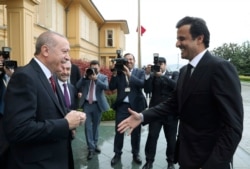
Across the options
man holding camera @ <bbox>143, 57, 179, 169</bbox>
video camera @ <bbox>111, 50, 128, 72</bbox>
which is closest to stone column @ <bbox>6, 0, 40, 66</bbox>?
video camera @ <bbox>111, 50, 128, 72</bbox>

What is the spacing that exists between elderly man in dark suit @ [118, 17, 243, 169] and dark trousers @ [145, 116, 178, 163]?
2629 mm

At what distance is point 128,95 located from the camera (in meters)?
5.61

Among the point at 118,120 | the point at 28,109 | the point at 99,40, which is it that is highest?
the point at 99,40

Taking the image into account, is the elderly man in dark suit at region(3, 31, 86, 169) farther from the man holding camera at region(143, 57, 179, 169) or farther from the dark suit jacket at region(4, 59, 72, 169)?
the man holding camera at region(143, 57, 179, 169)

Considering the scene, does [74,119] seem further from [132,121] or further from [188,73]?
[188,73]

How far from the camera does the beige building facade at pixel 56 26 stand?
25.9ft

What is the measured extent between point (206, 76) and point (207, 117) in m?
0.33

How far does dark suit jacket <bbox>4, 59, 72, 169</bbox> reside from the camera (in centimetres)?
206

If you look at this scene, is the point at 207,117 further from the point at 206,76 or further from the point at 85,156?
the point at 85,156

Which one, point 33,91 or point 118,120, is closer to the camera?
point 33,91

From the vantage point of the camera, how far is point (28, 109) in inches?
81.7

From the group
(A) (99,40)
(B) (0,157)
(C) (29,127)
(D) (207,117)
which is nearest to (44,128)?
(C) (29,127)

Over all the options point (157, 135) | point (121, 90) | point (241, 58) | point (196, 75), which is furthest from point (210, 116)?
point (241, 58)

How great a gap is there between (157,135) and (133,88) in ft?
3.10
